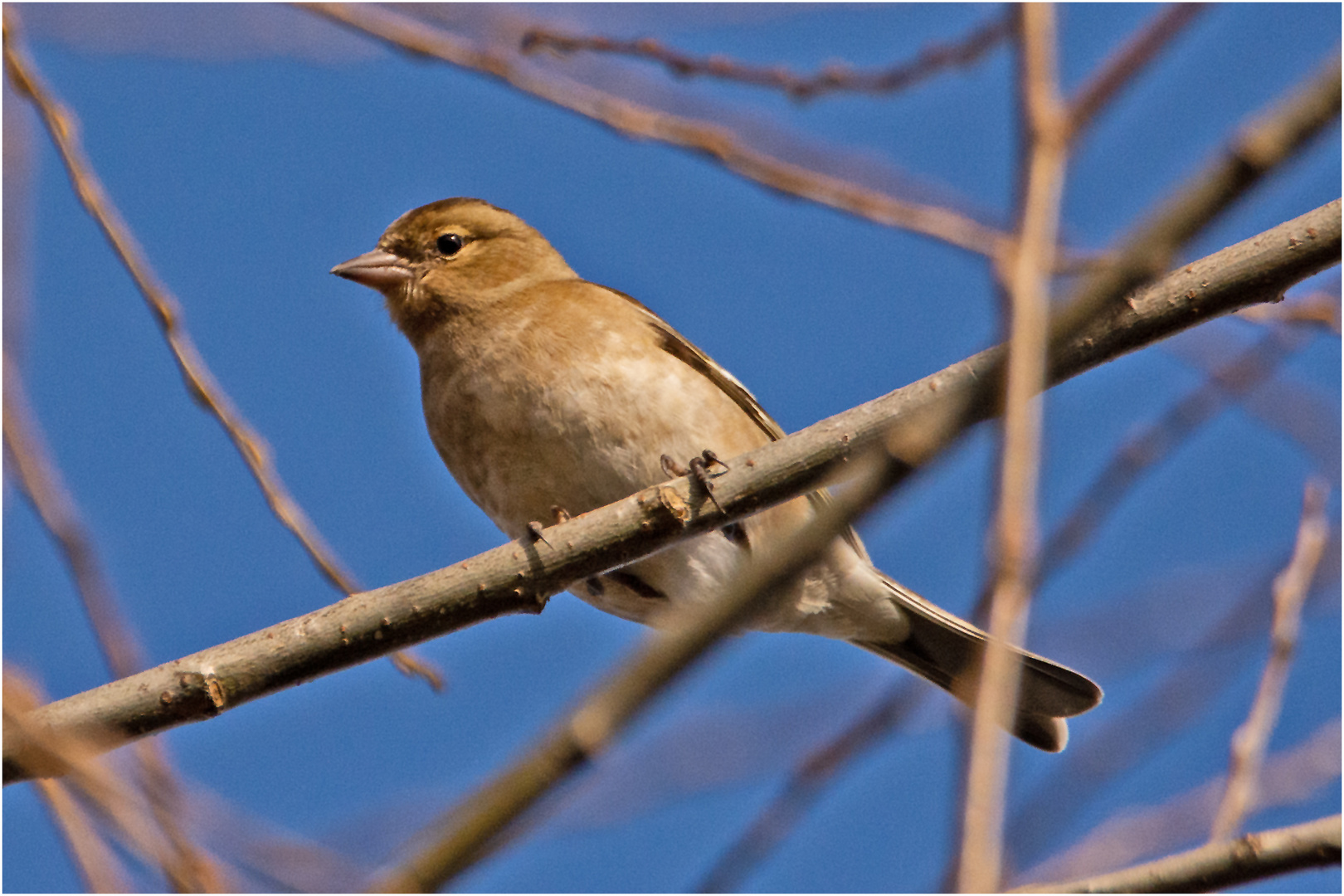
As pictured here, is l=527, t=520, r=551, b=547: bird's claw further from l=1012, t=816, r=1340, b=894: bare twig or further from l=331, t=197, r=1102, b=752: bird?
l=1012, t=816, r=1340, b=894: bare twig

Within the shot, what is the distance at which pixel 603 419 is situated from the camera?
4.98m

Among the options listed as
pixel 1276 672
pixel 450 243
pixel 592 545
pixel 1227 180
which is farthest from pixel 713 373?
pixel 1227 180

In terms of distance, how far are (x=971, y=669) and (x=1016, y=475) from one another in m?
4.43

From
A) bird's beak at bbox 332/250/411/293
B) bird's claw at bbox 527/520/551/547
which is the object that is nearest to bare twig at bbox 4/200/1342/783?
bird's claw at bbox 527/520/551/547

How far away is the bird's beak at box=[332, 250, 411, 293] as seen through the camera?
5.98 metres

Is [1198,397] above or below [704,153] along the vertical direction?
below

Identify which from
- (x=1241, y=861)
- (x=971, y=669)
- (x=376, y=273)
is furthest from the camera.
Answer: (x=376, y=273)

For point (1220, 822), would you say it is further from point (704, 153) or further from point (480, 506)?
point (480, 506)

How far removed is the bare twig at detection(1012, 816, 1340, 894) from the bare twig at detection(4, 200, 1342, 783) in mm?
1001

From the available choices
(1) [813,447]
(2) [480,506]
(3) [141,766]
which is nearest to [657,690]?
(3) [141,766]

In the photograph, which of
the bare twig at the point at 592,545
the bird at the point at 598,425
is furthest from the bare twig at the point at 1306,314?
the bird at the point at 598,425

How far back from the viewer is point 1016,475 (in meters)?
1.18

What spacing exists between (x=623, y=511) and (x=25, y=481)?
149 cm

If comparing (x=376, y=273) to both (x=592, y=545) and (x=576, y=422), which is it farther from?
(x=592, y=545)
